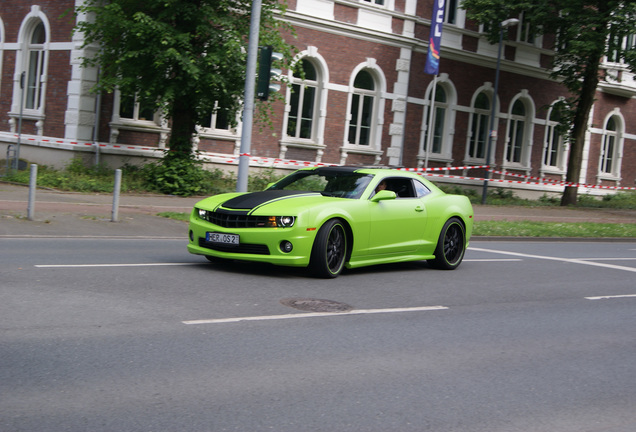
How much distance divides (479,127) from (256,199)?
25070mm

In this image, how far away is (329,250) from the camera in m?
9.80

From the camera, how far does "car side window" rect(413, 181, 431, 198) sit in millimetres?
11473

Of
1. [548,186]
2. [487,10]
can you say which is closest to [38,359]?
[487,10]

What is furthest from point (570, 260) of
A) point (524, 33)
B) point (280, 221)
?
point (524, 33)

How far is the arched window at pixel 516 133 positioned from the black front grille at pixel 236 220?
1064 inches

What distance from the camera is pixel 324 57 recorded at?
2720 cm

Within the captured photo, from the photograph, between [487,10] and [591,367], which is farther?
[487,10]

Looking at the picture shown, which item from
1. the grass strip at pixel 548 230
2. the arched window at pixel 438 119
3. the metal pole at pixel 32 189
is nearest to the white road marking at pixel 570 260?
the grass strip at pixel 548 230

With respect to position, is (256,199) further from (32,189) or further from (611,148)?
(611,148)

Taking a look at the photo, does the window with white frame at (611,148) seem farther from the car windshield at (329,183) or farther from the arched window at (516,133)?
the car windshield at (329,183)

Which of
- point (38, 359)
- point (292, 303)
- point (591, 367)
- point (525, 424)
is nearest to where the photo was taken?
point (525, 424)

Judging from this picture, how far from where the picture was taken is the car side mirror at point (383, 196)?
10383 mm

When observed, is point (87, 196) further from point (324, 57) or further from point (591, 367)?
point (591, 367)

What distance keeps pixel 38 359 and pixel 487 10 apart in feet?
87.7
